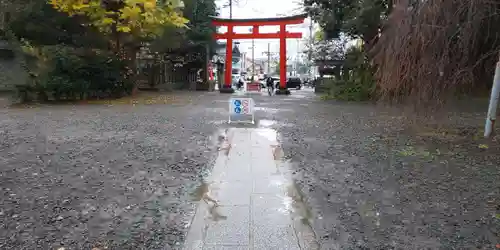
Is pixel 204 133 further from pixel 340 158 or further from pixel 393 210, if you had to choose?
pixel 393 210

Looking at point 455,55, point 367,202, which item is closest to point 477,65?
point 455,55

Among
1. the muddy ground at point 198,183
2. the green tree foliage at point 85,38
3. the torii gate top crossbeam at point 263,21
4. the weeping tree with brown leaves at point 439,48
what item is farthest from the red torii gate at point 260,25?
the weeping tree with brown leaves at point 439,48

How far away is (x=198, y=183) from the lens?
5449 mm

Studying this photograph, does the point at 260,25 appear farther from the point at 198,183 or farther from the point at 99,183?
the point at 99,183

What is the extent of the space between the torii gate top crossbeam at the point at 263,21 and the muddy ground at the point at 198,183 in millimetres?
15191

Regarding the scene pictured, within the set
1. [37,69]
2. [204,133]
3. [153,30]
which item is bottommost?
[204,133]

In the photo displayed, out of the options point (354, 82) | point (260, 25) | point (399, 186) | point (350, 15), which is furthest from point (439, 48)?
point (260, 25)

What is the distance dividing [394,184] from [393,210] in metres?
1.06

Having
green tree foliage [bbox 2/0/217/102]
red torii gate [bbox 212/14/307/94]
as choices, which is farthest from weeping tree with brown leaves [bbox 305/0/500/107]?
red torii gate [bbox 212/14/307/94]

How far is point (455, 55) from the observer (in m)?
7.78

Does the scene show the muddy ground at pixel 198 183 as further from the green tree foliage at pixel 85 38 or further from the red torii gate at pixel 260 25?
the red torii gate at pixel 260 25

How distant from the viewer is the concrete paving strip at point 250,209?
367 cm

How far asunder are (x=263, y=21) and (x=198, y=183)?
2101 cm

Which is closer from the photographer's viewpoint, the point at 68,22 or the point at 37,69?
the point at 37,69
